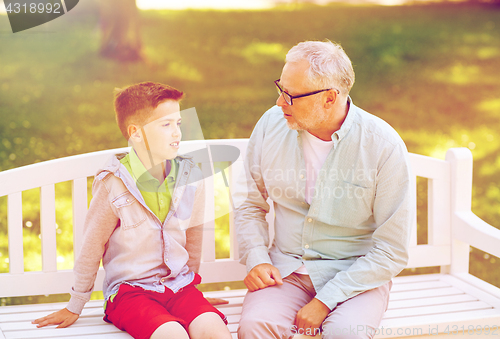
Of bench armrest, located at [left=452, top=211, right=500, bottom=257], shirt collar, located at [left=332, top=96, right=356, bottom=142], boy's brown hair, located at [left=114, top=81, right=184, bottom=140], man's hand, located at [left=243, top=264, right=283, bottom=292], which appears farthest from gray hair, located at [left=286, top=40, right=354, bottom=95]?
bench armrest, located at [left=452, top=211, right=500, bottom=257]

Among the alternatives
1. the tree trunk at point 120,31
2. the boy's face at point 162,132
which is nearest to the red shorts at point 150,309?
the boy's face at point 162,132

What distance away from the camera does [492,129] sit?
620cm

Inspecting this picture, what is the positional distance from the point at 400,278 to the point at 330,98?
1.13 meters

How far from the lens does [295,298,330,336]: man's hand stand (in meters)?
1.84

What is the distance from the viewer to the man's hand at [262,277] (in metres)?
2.00

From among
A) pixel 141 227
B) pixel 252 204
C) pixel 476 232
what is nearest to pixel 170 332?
pixel 141 227

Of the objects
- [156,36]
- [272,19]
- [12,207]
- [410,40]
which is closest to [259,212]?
[12,207]

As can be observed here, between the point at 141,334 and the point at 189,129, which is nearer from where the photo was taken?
the point at 141,334

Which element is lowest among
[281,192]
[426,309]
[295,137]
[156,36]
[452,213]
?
[426,309]

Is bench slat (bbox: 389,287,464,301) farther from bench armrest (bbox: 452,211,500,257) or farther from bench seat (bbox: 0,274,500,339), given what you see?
bench armrest (bbox: 452,211,500,257)

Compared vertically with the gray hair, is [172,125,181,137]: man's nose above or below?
Answer: below

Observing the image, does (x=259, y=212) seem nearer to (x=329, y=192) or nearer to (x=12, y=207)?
(x=329, y=192)

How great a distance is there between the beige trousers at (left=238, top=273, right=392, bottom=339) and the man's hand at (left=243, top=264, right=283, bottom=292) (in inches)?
0.8

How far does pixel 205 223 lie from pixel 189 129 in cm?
46
